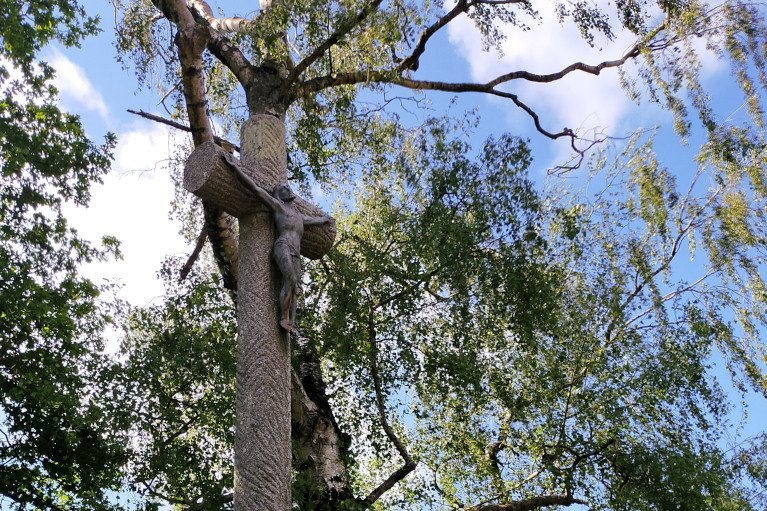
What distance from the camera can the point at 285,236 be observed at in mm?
6254

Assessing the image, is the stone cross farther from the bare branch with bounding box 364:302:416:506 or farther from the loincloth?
the bare branch with bounding box 364:302:416:506

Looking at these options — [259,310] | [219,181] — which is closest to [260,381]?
[259,310]

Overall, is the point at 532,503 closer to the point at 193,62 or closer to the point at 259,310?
the point at 259,310

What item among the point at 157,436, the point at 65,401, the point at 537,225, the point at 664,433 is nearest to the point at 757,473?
the point at 664,433

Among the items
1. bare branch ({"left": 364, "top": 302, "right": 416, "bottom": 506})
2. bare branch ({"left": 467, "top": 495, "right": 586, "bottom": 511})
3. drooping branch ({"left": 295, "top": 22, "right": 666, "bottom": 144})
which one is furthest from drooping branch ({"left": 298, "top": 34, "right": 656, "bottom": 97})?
bare branch ({"left": 467, "top": 495, "right": 586, "bottom": 511})

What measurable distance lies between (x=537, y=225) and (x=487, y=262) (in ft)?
2.48

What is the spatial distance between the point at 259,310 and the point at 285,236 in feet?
2.21

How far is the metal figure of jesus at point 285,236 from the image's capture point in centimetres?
595

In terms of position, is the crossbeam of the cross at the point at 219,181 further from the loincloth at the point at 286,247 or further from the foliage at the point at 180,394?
the foliage at the point at 180,394

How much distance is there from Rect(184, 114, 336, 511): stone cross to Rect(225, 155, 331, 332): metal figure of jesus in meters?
0.05

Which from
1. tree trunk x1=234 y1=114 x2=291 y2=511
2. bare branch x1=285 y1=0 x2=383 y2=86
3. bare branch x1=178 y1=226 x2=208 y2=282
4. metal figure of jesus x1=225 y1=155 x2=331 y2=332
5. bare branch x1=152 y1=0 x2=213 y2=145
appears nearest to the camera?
tree trunk x1=234 y1=114 x2=291 y2=511

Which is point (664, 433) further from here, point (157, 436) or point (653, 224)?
point (157, 436)

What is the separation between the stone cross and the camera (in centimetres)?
528

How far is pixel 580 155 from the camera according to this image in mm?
10789
